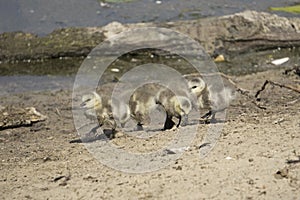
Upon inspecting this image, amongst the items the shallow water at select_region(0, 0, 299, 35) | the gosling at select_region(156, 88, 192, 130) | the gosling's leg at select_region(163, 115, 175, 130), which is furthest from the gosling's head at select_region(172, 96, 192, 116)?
the shallow water at select_region(0, 0, 299, 35)

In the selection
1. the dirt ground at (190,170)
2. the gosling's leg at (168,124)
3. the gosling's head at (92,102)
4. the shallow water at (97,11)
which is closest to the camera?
the dirt ground at (190,170)

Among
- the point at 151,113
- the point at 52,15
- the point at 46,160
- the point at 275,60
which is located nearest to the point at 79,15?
the point at 52,15

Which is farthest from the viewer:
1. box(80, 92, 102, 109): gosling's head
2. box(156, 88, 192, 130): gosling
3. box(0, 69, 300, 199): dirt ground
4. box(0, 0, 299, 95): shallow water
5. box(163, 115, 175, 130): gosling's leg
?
box(0, 0, 299, 95): shallow water

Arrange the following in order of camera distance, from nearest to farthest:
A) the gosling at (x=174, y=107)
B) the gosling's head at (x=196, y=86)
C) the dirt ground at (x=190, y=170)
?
the dirt ground at (x=190, y=170) → the gosling at (x=174, y=107) → the gosling's head at (x=196, y=86)

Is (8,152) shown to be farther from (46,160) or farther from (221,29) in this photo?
(221,29)

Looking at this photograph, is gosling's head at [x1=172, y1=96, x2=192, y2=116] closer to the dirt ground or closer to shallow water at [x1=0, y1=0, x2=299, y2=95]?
the dirt ground

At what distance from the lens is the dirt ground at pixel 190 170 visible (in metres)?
4.64

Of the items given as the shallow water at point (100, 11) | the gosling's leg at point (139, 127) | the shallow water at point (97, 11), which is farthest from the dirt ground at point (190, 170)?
the shallow water at point (100, 11)

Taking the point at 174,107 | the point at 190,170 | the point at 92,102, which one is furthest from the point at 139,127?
the point at 190,170

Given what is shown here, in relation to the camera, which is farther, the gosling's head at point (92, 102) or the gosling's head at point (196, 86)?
the gosling's head at point (196, 86)

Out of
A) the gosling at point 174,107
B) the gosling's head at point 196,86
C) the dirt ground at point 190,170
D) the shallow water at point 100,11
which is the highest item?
the shallow water at point 100,11

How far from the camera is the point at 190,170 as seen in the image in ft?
16.3

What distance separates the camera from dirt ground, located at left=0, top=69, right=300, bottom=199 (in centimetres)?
464

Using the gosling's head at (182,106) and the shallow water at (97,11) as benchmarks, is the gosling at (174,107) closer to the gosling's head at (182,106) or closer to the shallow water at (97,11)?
the gosling's head at (182,106)
